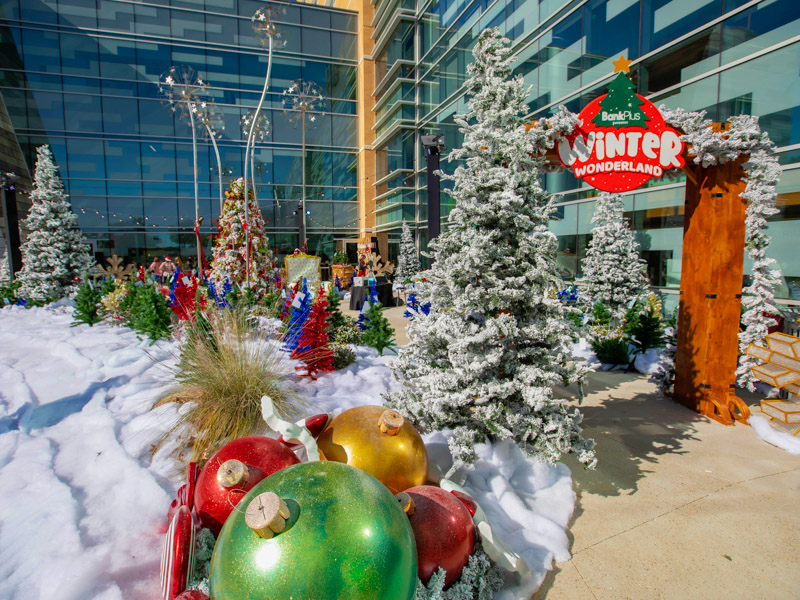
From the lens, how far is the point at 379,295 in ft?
47.0

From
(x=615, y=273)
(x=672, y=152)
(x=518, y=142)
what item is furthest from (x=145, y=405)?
(x=615, y=273)

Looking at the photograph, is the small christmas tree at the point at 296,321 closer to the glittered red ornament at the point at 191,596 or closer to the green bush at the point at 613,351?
the glittered red ornament at the point at 191,596

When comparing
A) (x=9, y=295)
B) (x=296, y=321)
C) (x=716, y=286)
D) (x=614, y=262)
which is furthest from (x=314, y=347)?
(x=9, y=295)

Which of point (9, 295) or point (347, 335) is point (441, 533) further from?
point (9, 295)

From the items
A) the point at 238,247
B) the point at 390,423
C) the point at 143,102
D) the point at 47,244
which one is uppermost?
the point at 143,102

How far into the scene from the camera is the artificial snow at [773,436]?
3600mm

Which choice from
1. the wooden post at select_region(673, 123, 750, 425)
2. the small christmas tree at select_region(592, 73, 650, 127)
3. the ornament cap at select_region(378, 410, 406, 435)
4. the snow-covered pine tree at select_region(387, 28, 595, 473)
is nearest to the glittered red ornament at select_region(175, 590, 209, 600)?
the ornament cap at select_region(378, 410, 406, 435)

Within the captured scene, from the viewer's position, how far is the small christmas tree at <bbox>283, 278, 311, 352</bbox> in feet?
14.9

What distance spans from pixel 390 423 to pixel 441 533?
553mm

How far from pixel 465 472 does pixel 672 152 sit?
12.5 ft

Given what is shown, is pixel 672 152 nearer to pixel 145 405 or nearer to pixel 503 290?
pixel 503 290

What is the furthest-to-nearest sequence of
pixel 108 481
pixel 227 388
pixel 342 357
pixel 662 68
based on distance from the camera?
pixel 662 68
pixel 342 357
pixel 227 388
pixel 108 481

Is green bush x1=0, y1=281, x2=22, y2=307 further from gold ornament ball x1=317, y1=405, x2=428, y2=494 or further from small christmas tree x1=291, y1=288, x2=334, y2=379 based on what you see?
gold ornament ball x1=317, y1=405, x2=428, y2=494

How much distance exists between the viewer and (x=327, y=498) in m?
1.30
